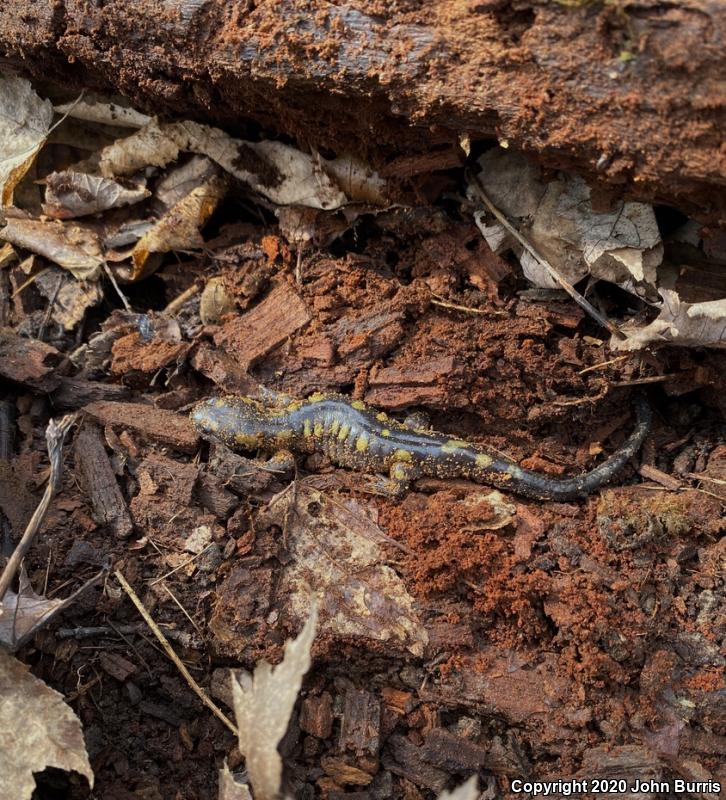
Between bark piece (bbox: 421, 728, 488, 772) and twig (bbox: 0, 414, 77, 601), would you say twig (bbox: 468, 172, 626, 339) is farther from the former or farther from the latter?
twig (bbox: 0, 414, 77, 601)

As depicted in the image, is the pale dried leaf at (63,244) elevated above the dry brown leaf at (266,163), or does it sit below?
below

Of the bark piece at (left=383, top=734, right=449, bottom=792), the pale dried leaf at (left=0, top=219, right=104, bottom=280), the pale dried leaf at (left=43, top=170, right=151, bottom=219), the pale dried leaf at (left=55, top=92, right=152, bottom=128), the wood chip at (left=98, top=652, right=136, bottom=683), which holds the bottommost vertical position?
the bark piece at (left=383, top=734, right=449, bottom=792)

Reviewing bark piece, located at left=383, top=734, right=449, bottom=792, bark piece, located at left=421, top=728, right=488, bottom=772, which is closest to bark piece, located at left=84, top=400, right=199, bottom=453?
bark piece, located at left=383, top=734, right=449, bottom=792

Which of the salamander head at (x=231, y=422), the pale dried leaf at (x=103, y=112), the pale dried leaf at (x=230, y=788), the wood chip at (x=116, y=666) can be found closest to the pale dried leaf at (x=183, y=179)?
the pale dried leaf at (x=103, y=112)

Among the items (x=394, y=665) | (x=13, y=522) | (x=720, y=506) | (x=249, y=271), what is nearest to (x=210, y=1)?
(x=249, y=271)

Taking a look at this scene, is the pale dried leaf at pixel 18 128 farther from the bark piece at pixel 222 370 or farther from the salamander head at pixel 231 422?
the salamander head at pixel 231 422

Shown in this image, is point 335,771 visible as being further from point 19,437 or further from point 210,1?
point 210,1

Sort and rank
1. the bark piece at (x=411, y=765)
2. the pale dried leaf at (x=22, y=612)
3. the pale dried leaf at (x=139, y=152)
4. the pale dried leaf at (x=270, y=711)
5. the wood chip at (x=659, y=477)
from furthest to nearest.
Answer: the pale dried leaf at (x=139, y=152) < the wood chip at (x=659, y=477) < the bark piece at (x=411, y=765) < the pale dried leaf at (x=22, y=612) < the pale dried leaf at (x=270, y=711)
